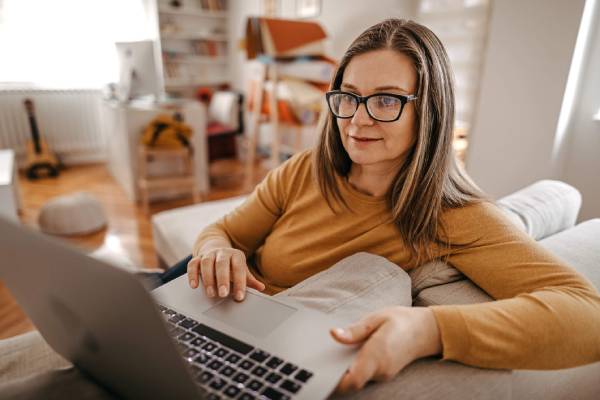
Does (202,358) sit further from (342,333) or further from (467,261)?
(467,261)

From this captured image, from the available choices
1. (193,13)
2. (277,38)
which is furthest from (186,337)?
(193,13)

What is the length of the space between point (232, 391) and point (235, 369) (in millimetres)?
38

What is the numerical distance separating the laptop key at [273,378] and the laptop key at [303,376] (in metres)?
0.03

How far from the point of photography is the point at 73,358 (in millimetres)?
606

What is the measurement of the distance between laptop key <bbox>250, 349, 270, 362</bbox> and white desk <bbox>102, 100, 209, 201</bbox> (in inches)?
118

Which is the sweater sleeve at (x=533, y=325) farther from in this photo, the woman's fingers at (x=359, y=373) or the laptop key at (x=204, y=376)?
the laptop key at (x=204, y=376)

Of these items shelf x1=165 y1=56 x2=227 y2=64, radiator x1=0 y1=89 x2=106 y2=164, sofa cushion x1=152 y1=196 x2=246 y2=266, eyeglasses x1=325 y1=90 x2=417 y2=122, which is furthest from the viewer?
shelf x1=165 y1=56 x2=227 y2=64

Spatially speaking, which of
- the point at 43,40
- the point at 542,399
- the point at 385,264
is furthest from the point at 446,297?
the point at 43,40

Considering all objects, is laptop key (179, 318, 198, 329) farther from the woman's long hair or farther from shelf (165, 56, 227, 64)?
shelf (165, 56, 227, 64)

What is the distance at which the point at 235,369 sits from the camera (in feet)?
1.79

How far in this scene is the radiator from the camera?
13.5 ft

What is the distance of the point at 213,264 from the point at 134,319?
37cm

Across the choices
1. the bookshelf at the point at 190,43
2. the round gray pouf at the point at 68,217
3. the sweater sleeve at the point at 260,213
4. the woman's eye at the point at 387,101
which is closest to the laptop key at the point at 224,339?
the sweater sleeve at the point at 260,213

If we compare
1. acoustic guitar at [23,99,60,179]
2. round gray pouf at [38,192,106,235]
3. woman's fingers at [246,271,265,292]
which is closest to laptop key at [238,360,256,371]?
woman's fingers at [246,271,265,292]
